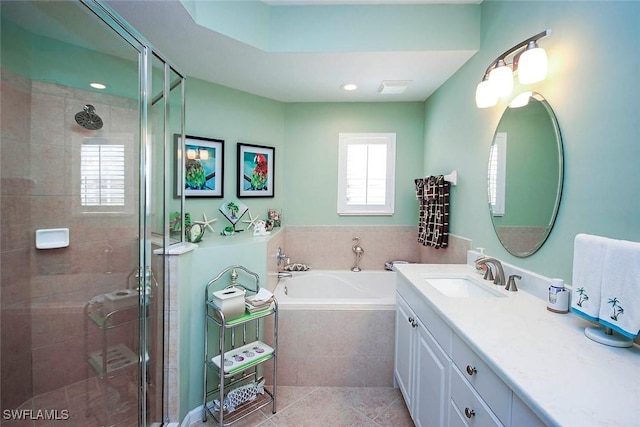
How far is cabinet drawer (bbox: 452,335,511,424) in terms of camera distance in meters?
0.87

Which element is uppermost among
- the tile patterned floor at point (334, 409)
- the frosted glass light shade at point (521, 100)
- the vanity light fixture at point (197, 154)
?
the frosted glass light shade at point (521, 100)

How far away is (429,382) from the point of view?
1.49m

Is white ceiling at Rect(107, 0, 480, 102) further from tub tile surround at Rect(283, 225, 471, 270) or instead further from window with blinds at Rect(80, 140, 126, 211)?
tub tile surround at Rect(283, 225, 471, 270)

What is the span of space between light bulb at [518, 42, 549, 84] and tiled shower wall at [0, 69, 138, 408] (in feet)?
7.12

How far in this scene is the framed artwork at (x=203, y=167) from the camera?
8.22 ft

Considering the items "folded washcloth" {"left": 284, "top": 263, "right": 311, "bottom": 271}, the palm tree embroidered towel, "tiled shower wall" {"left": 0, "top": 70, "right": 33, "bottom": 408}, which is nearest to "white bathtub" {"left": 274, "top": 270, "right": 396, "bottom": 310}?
"folded washcloth" {"left": 284, "top": 263, "right": 311, "bottom": 271}

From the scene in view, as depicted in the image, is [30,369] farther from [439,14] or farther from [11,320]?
[439,14]

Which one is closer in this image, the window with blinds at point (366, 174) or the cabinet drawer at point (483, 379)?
the cabinet drawer at point (483, 379)

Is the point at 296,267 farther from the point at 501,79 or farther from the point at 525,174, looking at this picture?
the point at 501,79

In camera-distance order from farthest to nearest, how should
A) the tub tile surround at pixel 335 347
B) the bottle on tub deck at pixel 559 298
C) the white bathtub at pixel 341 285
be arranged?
the white bathtub at pixel 341 285 → the tub tile surround at pixel 335 347 → the bottle on tub deck at pixel 559 298

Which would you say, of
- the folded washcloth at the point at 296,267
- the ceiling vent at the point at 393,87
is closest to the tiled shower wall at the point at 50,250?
the folded washcloth at the point at 296,267

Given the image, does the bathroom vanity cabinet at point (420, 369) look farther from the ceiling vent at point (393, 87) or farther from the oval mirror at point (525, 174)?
the ceiling vent at point (393, 87)

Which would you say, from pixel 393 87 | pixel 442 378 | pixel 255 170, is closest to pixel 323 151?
pixel 255 170

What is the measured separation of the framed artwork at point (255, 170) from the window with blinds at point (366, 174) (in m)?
0.76
